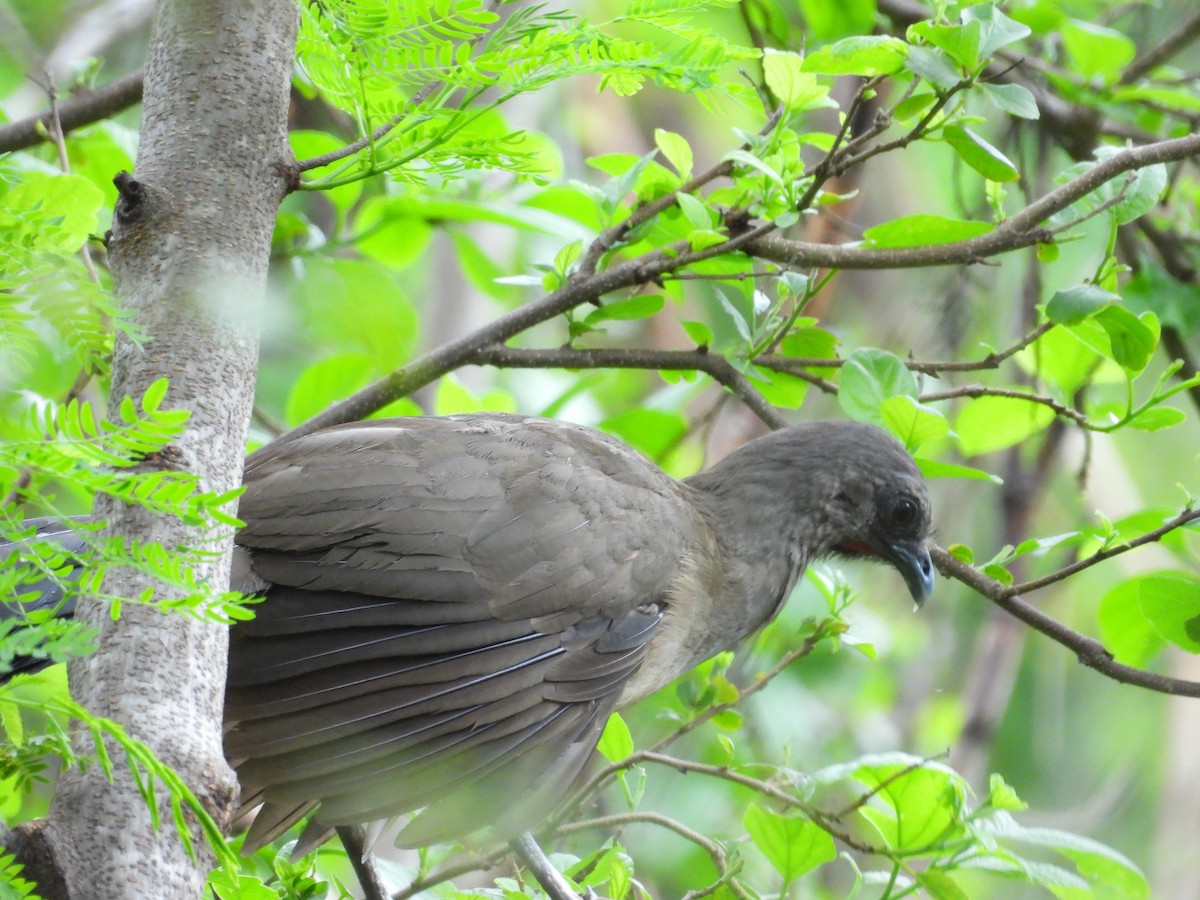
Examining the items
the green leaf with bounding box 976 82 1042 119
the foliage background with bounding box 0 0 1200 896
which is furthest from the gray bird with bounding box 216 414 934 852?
the green leaf with bounding box 976 82 1042 119

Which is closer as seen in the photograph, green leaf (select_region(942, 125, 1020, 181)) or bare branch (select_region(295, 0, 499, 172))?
bare branch (select_region(295, 0, 499, 172))

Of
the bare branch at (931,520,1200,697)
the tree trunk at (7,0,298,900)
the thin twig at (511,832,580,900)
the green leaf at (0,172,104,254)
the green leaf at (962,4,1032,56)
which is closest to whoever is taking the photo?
the tree trunk at (7,0,298,900)

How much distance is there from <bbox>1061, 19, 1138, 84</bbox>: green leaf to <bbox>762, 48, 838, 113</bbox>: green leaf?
132 cm

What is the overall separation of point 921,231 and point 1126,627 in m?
1.09

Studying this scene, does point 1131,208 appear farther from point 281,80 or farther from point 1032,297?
point 1032,297

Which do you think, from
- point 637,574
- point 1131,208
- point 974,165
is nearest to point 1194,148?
point 1131,208

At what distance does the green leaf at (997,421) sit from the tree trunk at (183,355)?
1.85 metres

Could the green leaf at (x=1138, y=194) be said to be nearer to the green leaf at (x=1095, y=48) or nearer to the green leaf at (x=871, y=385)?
the green leaf at (x=871, y=385)

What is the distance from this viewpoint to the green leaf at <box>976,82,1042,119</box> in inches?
101

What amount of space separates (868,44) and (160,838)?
1.87 m

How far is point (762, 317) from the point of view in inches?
118

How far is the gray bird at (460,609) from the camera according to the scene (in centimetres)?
252

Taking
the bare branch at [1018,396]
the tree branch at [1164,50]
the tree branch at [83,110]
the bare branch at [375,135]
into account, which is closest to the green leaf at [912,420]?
the bare branch at [1018,396]

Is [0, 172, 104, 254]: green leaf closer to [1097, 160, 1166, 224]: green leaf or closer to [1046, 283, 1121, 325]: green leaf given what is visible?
[1046, 283, 1121, 325]: green leaf
